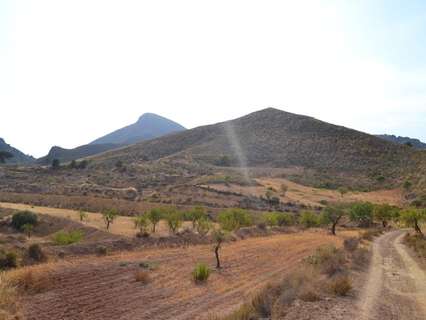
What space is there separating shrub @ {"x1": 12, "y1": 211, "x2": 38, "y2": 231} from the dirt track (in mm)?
24396

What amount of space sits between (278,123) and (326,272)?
133033 millimetres

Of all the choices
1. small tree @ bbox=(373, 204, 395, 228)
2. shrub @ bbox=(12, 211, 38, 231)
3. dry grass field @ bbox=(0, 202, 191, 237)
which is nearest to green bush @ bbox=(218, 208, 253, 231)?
dry grass field @ bbox=(0, 202, 191, 237)

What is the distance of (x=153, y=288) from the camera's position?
20688mm

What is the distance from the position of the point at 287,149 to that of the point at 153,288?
11353 centimetres

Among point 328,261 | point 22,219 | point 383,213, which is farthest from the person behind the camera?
point 383,213

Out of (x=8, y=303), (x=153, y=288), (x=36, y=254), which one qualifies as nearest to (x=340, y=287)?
(x=153, y=288)

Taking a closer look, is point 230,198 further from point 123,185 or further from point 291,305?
point 291,305

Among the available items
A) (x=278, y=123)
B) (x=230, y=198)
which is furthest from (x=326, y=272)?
(x=278, y=123)

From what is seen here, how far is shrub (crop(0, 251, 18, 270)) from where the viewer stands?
21031mm

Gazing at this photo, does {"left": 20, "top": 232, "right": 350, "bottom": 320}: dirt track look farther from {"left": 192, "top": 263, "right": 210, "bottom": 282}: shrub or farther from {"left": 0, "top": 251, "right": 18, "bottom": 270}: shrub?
{"left": 0, "top": 251, "right": 18, "bottom": 270}: shrub

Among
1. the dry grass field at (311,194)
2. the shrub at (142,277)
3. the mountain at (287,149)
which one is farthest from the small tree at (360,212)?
the shrub at (142,277)

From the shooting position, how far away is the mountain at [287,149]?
4604 inches

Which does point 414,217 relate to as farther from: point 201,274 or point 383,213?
point 201,274

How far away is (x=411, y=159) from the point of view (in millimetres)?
119125
